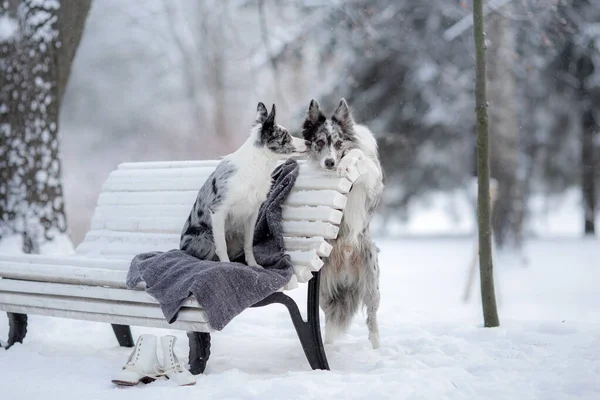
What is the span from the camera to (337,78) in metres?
11.1

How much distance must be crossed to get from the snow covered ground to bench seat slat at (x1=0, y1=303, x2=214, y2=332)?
26cm

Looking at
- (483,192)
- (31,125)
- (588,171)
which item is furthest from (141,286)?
(588,171)

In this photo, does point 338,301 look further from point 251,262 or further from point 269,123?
point 269,123

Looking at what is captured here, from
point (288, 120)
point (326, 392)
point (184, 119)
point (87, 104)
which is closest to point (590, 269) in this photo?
point (288, 120)

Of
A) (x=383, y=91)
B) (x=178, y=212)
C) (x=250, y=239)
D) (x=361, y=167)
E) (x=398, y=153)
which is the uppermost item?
(x=383, y=91)

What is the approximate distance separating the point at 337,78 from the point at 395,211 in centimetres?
298

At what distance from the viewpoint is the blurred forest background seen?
9875 mm

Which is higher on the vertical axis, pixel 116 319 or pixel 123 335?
pixel 116 319

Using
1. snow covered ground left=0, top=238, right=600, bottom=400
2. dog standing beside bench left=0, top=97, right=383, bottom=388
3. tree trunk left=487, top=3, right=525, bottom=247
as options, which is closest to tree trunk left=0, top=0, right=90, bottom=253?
snow covered ground left=0, top=238, right=600, bottom=400

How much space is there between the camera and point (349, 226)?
3.76 m

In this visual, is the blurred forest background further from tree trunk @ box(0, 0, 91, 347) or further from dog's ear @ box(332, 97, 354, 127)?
dog's ear @ box(332, 97, 354, 127)

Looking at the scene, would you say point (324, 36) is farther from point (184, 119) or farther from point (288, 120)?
point (184, 119)

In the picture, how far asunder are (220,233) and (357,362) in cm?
102

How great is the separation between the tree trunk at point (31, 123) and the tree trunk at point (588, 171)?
31.9 ft
